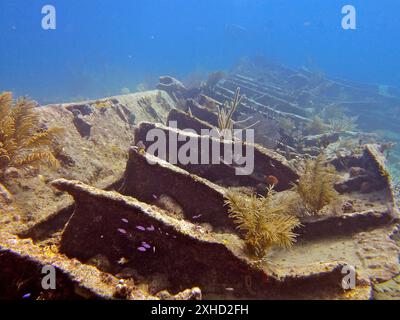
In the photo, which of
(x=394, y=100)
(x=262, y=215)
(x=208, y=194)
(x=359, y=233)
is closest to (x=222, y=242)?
(x=262, y=215)

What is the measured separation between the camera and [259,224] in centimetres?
411

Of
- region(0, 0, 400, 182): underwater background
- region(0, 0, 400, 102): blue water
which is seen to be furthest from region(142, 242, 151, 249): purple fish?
region(0, 0, 400, 102): blue water

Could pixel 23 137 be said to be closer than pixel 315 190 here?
Yes

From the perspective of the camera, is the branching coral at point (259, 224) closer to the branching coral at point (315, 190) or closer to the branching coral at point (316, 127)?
the branching coral at point (315, 190)

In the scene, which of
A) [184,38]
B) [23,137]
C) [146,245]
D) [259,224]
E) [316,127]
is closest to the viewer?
[146,245]

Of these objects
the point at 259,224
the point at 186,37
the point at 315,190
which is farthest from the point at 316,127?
the point at 186,37

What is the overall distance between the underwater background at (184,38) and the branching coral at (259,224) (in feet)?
148

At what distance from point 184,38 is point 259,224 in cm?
14137

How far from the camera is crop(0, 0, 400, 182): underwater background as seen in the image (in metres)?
69.1

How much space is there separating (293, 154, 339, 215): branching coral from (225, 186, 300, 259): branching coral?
110 cm

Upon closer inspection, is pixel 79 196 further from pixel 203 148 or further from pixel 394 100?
pixel 394 100

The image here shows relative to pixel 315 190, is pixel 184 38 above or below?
above

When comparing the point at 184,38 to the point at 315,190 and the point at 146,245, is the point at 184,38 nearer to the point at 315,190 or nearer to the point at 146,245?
the point at 315,190

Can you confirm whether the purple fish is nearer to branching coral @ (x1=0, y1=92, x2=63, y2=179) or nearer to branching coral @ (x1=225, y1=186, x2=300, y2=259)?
branching coral @ (x1=225, y1=186, x2=300, y2=259)
